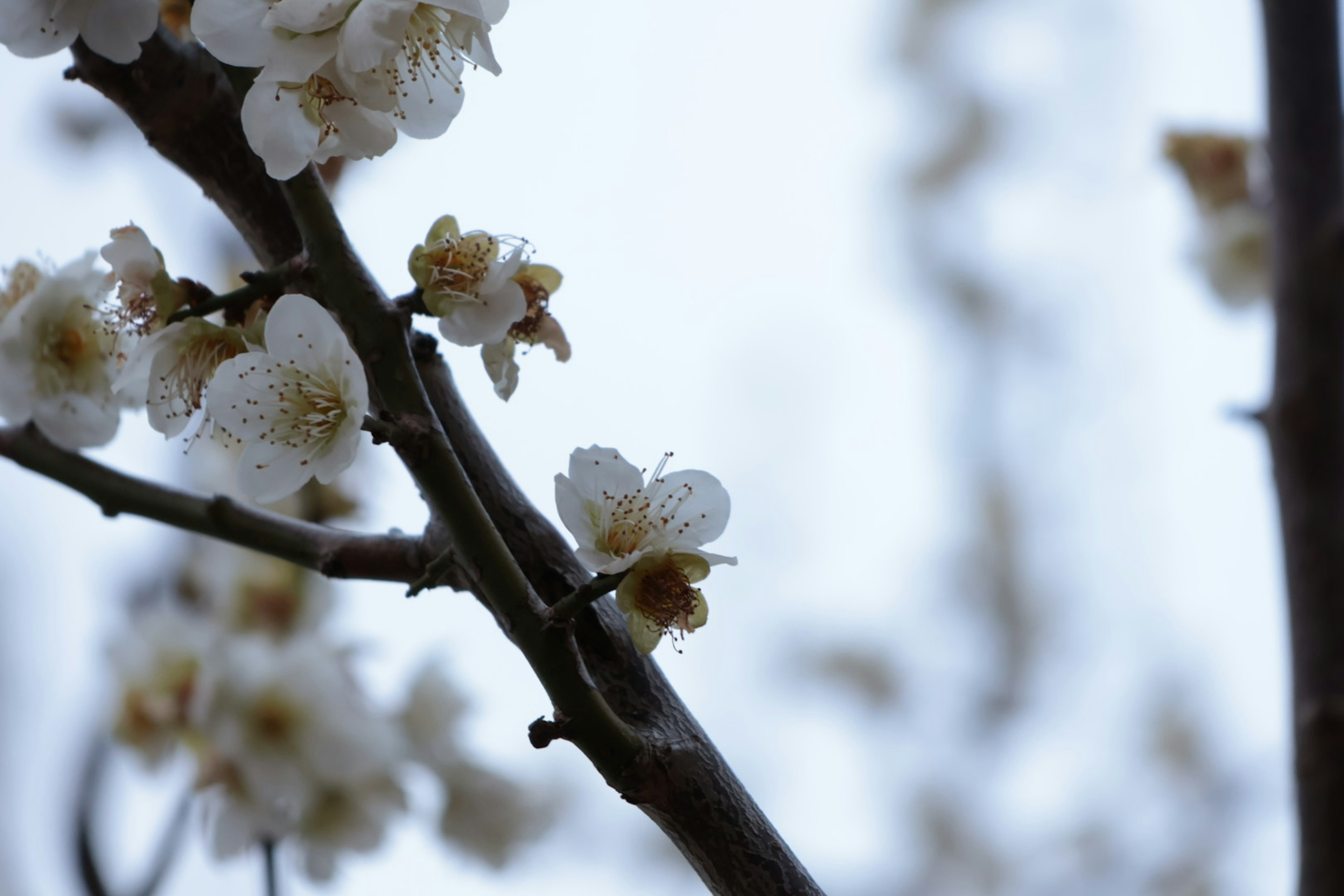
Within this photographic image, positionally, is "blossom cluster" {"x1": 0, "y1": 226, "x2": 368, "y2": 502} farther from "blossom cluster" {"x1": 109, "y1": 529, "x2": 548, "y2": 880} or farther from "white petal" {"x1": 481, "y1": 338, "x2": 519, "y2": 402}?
"blossom cluster" {"x1": 109, "y1": 529, "x2": 548, "y2": 880}

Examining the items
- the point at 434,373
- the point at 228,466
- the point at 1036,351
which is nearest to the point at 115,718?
the point at 228,466

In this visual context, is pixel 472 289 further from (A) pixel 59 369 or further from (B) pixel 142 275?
(A) pixel 59 369

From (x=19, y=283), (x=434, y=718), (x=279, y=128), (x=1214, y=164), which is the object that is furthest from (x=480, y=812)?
(x=1214, y=164)

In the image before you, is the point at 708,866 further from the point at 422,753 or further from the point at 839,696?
the point at 839,696

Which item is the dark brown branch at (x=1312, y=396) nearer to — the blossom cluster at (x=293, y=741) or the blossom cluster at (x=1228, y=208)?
the blossom cluster at (x=1228, y=208)

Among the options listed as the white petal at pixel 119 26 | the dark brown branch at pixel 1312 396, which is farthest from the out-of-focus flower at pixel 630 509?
the dark brown branch at pixel 1312 396

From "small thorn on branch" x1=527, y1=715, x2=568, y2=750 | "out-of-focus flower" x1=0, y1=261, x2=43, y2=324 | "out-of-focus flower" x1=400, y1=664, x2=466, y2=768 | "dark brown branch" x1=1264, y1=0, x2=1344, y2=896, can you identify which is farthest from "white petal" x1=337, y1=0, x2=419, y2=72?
"out-of-focus flower" x1=400, y1=664, x2=466, y2=768
